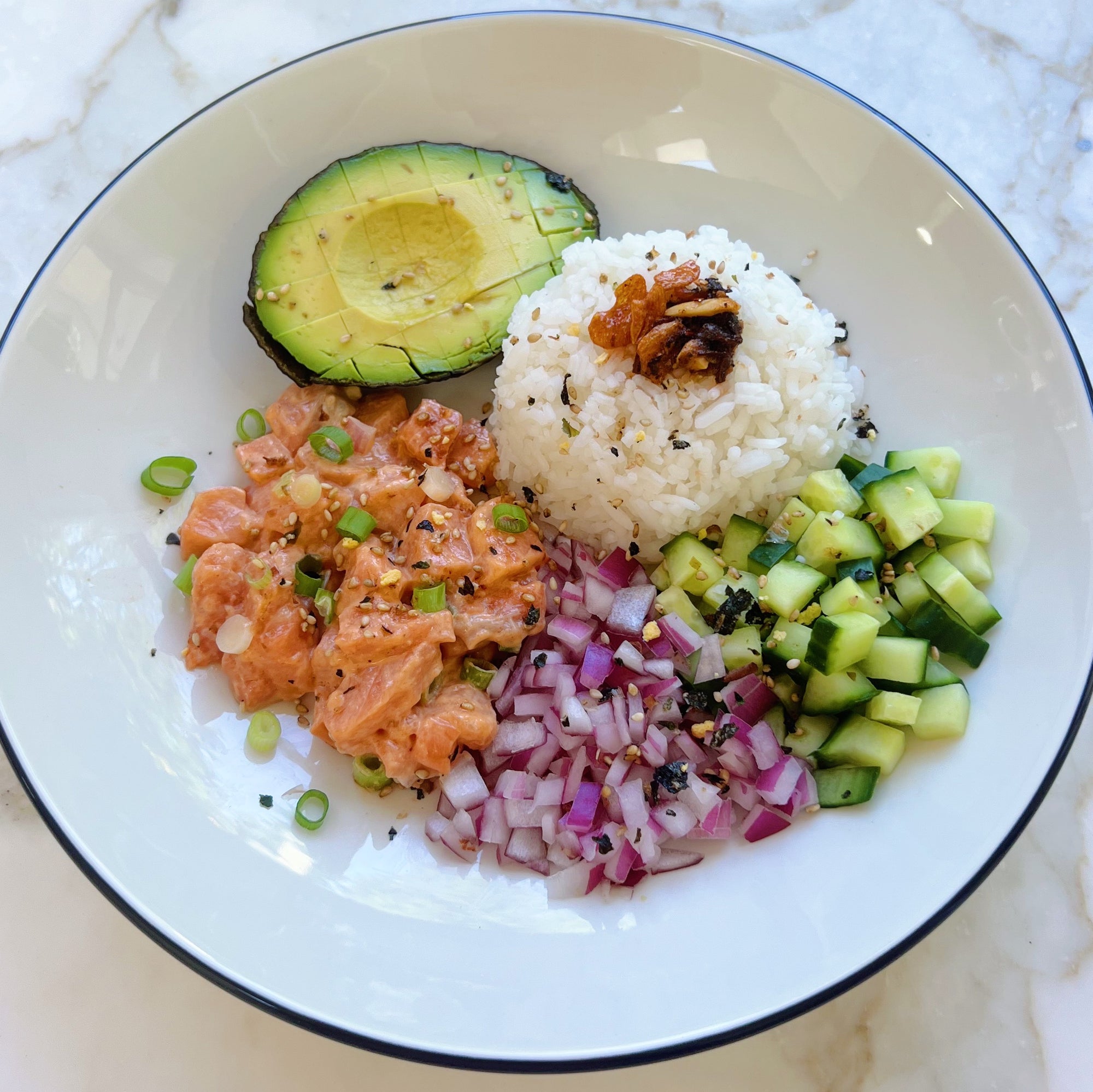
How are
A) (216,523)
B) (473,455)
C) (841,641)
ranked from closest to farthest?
(841,641) → (216,523) → (473,455)

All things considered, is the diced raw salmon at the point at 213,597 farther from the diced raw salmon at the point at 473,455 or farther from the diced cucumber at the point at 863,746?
the diced cucumber at the point at 863,746

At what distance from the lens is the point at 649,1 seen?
326cm

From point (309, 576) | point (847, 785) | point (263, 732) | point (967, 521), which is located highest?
point (309, 576)

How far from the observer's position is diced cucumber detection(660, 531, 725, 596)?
2.45m

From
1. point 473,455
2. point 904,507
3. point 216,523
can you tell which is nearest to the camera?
point 904,507

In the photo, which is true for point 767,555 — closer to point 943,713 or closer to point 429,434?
point 943,713

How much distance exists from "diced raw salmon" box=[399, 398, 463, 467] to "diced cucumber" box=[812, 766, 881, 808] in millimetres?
1369

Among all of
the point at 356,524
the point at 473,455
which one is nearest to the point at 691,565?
the point at 473,455

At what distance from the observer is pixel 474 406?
2941mm

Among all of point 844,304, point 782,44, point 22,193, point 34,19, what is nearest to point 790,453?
point 844,304

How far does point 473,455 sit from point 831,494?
1.05 m

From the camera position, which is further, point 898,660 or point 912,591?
point 912,591

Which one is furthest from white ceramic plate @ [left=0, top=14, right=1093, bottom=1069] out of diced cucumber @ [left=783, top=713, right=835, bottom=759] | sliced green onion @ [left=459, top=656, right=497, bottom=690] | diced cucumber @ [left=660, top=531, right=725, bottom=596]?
diced cucumber @ [left=660, top=531, right=725, bottom=596]

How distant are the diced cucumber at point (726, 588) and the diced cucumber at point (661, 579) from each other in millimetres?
122
